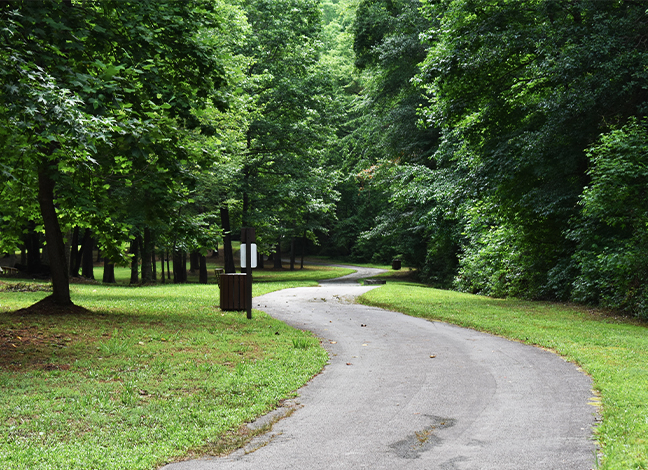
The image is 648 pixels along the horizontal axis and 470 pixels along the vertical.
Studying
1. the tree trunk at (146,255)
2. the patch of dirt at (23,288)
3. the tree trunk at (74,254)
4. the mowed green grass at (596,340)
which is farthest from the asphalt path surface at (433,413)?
the tree trunk at (74,254)

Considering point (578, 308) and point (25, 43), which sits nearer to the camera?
point (25, 43)

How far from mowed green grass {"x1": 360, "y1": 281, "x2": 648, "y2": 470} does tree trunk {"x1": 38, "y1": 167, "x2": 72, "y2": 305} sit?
891 cm

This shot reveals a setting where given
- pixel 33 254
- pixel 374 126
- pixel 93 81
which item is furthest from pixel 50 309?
pixel 374 126

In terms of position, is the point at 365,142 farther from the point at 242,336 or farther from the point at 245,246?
the point at 242,336

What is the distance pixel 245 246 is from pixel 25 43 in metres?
6.08

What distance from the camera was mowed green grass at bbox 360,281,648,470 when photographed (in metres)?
5.05

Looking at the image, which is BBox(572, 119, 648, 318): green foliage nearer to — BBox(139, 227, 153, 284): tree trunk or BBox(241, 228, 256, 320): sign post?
BBox(241, 228, 256, 320): sign post

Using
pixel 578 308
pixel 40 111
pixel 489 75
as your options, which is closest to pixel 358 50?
pixel 489 75

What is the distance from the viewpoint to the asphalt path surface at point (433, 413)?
15.3ft

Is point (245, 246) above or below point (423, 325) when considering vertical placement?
above

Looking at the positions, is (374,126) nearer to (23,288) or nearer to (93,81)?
(23,288)

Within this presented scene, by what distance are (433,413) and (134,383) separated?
12.0ft

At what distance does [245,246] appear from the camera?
42.8 feet

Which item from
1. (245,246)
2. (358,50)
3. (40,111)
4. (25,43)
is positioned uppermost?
(358,50)
